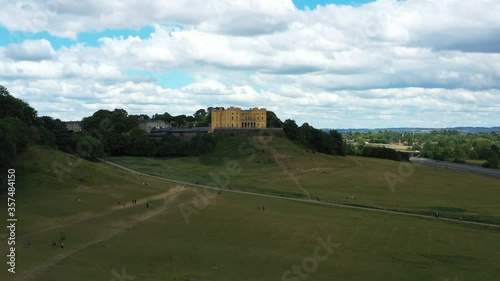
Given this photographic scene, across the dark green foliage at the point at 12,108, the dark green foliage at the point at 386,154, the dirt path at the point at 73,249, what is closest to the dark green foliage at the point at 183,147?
the dark green foliage at the point at 12,108

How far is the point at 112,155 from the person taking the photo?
12644 cm

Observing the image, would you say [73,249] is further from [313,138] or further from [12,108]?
[313,138]

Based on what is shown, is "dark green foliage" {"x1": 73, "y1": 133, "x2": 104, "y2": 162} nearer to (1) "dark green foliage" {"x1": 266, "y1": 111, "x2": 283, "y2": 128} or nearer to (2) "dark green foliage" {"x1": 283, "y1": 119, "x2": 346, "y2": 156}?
(2) "dark green foliage" {"x1": 283, "y1": 119, "x2": 346, "y2": 156}

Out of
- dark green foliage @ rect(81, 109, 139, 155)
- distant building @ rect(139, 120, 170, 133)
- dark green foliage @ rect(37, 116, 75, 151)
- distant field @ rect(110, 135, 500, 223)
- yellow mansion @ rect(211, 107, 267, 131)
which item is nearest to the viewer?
distant field @ rect(110, 135, 500, 223)

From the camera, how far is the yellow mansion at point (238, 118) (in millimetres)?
151250

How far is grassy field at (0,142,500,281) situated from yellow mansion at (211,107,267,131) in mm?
70251

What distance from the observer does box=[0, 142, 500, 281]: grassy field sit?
118 ft

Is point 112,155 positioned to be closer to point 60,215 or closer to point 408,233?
point 60,215

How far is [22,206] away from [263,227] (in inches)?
1056

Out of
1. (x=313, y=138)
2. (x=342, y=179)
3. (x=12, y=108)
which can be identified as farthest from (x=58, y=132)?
(x=313, y=138)

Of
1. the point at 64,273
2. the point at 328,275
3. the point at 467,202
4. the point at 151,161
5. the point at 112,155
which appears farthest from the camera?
the point at 112,155

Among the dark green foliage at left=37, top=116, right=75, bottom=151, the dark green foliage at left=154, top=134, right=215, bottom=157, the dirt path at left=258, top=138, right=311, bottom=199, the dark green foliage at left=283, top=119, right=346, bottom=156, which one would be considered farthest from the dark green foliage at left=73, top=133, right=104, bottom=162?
the dark green foliage at left=283, top=119, right=346, bottom=156

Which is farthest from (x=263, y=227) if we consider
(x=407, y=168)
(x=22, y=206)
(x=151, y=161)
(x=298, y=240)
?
(x=407, y=168)

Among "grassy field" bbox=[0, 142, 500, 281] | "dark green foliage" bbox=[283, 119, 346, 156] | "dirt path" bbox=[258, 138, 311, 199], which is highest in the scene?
"dark green foliage" bbox=[283, 119, 346, 156]
